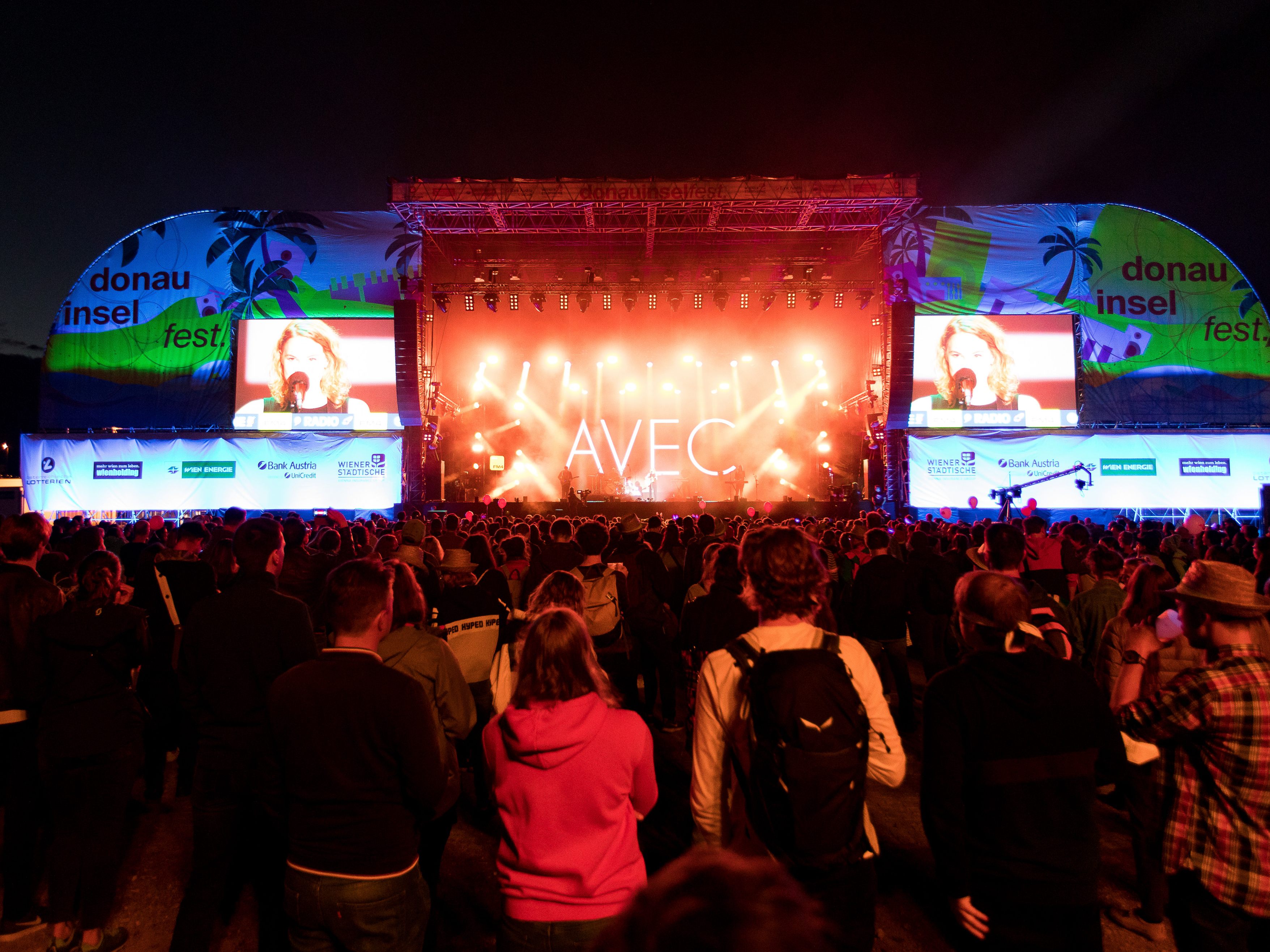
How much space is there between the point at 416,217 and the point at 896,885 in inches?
674

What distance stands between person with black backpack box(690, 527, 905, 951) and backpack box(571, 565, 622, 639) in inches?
94.2

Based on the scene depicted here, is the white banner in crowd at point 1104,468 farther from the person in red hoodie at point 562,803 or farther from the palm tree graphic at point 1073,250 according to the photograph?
the person in red hoodie at point 562,803

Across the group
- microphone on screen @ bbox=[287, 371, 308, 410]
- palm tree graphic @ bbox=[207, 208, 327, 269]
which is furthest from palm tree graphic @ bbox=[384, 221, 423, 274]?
microphone on screen @ bbox=[287, 371, 308, 410]

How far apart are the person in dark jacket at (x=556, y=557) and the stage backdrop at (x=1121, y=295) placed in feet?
53.5

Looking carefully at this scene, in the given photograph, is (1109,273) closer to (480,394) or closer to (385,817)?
(480,394)

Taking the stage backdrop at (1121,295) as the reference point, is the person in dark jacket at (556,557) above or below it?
below

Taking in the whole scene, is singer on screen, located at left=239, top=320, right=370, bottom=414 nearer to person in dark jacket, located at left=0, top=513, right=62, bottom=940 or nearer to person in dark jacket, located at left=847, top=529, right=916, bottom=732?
person in dark jacket, located at left=847, top=529, right=916, bottom=732

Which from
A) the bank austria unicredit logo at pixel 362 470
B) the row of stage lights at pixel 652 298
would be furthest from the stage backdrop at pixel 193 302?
the bank austria unicredit logo at pixel 362 470

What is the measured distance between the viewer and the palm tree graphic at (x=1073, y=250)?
18609mm

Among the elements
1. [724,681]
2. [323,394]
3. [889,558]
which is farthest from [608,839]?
[323,394]

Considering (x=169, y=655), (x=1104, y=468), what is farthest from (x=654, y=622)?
(x=1104, y=468)

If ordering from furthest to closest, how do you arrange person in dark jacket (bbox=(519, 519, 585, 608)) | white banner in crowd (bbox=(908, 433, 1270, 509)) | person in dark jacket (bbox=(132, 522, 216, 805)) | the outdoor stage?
white banner in crowd (bbox=(908, 433, 1270, 509)) < the outdoor stage < person in dark jacket (bbox=(519, 519, 585, 608)) < person in dark jacket (bbox=(132, 522, 216, 805))

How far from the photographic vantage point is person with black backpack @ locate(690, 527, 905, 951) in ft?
5.91

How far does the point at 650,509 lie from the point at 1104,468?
1198 cm
